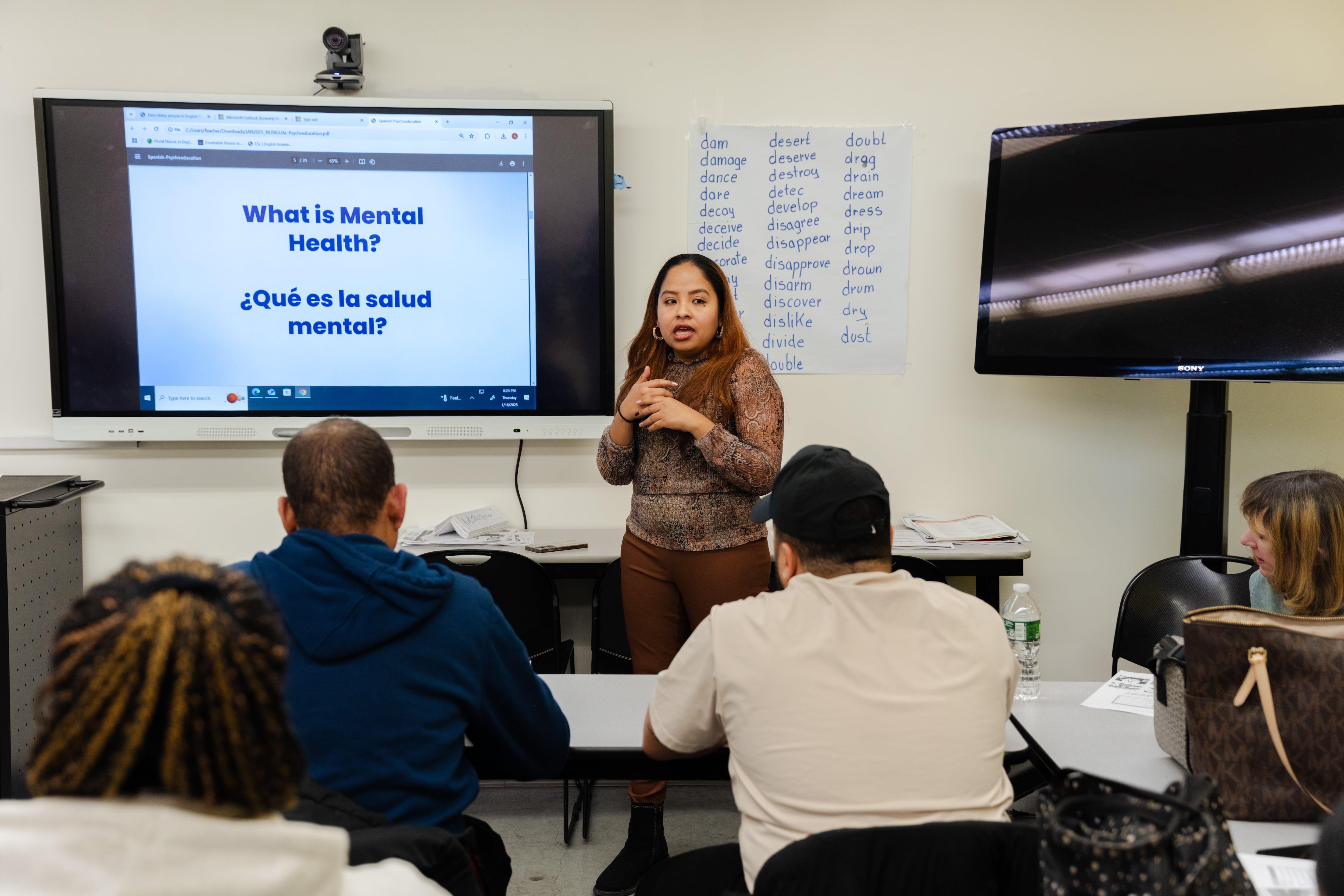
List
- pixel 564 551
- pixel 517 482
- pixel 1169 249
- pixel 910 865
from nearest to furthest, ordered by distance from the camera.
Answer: pixel 910 865 < pixel 1169 249 < pixel 564 551 < pixel 517 482

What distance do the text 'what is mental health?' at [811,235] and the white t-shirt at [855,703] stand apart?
212 centimetres

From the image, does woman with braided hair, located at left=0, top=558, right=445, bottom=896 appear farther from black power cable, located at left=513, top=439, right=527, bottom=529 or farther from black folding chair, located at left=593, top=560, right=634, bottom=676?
black power cable, located at left=513, top=439, right=527, bottom=529

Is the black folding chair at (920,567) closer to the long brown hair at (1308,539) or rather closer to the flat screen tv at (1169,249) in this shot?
the flat screen tv at (1169,249)

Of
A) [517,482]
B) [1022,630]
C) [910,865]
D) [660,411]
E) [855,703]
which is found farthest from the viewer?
[517,482]

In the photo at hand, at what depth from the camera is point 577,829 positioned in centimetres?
275

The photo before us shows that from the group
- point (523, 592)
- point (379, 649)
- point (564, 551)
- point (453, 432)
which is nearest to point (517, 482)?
point (453, 432)

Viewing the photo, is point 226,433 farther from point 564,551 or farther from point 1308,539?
point 1308,539

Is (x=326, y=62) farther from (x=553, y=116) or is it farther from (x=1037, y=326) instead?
(x=1037, y=326)

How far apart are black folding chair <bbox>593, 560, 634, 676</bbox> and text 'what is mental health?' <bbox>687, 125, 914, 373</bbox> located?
1006 millimetres

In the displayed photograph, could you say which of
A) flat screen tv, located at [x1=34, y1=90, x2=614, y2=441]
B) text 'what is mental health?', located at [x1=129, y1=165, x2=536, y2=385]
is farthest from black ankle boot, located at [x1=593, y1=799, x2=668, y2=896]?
text 'what is mental health?', located at [x1=129, y1=165, x2=536, y2=385]

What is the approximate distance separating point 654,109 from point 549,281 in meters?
0.73

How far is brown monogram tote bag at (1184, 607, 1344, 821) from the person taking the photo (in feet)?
4.32

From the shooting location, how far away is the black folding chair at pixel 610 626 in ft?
9.61

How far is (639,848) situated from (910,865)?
5.08ft
